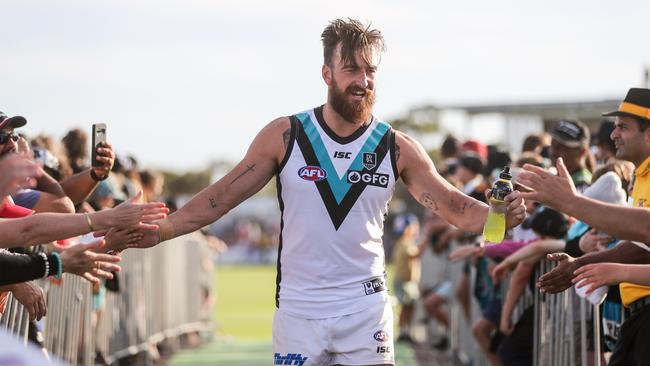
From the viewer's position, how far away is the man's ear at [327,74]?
23.4ft

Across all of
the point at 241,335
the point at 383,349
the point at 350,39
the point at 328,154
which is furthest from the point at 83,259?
the point at 241,335

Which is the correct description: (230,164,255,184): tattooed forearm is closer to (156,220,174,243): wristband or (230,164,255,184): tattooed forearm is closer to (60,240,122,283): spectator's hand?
(156,220,174,243): wristband

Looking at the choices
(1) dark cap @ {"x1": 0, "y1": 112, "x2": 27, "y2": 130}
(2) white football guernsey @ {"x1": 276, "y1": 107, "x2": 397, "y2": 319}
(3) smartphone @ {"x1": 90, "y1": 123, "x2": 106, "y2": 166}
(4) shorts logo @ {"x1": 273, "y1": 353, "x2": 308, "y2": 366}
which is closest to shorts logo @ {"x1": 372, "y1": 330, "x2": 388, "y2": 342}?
(2) white football guernsey @ {"x1": 276, "y1": 107, "x2": 397, "y2": 319}

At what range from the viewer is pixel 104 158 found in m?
8.89

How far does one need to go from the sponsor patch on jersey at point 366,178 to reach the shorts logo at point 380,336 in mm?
774

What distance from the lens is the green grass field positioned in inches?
672

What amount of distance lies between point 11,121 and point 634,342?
3651 millimetres

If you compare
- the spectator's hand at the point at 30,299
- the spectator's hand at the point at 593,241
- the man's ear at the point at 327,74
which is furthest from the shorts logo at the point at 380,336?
the spectator's hand at the point at 593,241

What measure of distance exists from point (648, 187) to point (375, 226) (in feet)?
4.95

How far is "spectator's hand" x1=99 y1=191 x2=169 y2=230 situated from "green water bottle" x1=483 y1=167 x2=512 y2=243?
1.79 metres

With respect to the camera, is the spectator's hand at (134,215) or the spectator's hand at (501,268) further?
the spectator's hand at (501,268)

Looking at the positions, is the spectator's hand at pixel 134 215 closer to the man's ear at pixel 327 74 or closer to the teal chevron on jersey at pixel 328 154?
the teal chevron on jersey at pixel 328 154

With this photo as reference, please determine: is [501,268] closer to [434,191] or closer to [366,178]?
[434,191]

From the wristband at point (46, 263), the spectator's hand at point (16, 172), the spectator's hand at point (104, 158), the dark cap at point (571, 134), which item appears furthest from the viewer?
the dark cap at point (571, 134)
